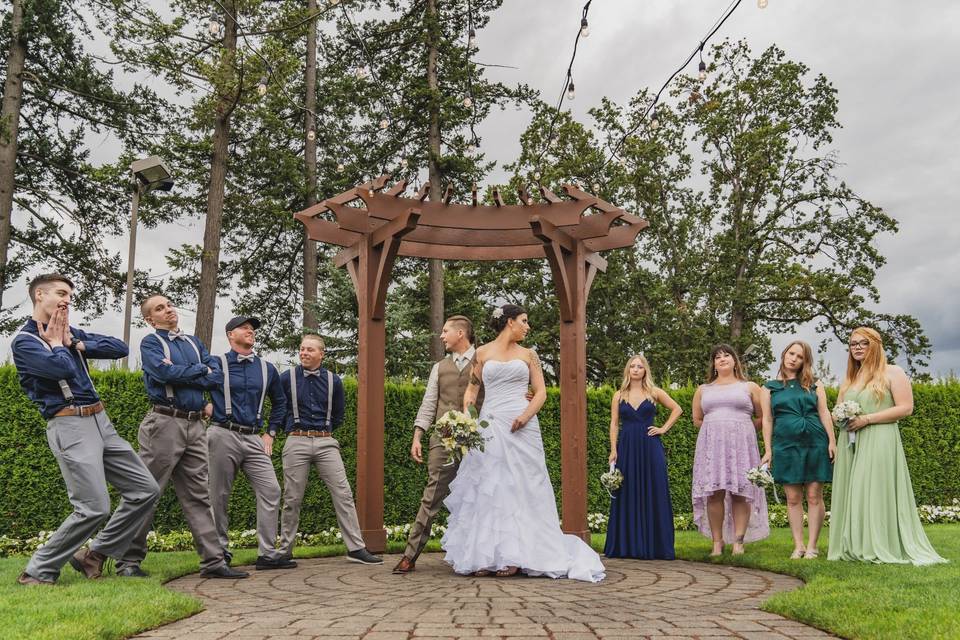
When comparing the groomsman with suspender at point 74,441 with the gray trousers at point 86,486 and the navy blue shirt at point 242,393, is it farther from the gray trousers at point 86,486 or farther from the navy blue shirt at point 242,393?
Result: the navy blue shirt at point 242,393

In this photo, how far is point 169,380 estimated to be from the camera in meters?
5.59

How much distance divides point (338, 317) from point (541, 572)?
11373mm

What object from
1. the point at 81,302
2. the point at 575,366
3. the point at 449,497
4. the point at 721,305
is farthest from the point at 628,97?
the point at 449,497

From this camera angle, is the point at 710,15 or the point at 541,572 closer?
the point at 710,15

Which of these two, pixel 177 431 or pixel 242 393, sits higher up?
pixel 242 393

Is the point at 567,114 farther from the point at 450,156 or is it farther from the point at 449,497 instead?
the point at 449,497

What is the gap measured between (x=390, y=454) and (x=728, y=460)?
406 cm

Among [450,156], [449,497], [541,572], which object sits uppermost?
[450,156]

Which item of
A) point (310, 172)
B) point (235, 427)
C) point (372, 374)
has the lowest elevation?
point (235, 427)

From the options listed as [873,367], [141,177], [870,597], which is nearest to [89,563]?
[870,597]

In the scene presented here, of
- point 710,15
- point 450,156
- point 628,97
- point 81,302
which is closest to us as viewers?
point 710,15

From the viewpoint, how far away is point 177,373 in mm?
5570

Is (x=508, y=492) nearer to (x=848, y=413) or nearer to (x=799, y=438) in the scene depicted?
(x=799, y=438)

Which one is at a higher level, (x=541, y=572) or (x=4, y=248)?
(x=4, y=248)
